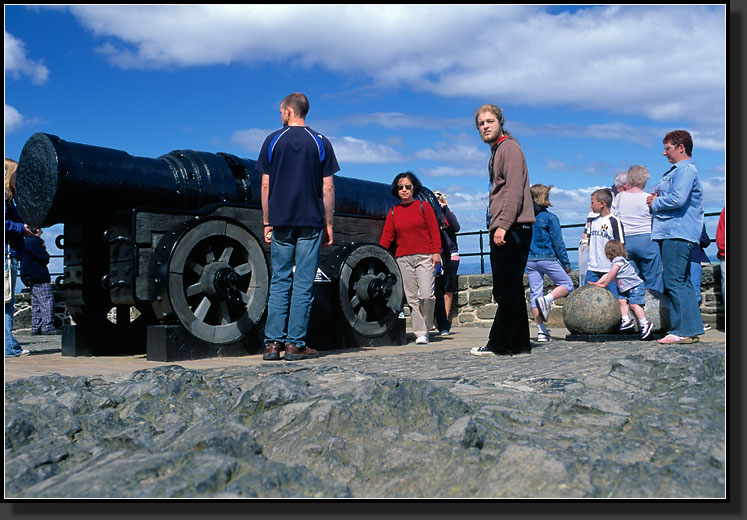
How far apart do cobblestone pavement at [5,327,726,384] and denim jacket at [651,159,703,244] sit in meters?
0.92

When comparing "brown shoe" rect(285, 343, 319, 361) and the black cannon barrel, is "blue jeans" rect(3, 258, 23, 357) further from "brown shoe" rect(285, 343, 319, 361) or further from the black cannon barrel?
"brown shoe" rect(285, 343, 319, 361)

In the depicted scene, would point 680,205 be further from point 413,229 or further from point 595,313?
point 413,229

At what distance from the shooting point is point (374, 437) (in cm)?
257

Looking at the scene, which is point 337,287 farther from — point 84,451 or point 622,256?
point 84,451

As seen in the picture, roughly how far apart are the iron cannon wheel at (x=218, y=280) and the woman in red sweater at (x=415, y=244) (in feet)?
5.58

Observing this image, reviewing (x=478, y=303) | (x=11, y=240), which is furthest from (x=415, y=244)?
(x=478, y=303)

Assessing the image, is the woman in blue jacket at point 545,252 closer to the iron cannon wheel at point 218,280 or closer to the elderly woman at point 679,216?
the elderly woman at point 679,216

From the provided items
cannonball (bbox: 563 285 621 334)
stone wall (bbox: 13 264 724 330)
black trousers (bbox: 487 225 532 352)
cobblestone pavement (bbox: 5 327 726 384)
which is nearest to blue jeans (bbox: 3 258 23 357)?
cobblestone pavement (bbox: 5 327 726 384)

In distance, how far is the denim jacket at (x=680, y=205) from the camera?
598cm

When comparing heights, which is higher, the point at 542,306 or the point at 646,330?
the point at 542,306

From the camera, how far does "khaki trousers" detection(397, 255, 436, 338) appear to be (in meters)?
7.50

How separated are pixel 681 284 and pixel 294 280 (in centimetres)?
305

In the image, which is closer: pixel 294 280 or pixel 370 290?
pixel 294 280

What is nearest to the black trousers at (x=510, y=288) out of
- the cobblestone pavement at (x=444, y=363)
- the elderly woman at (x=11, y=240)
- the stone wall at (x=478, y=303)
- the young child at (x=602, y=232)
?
the cobblestone pavement at (x=444, y=363)
